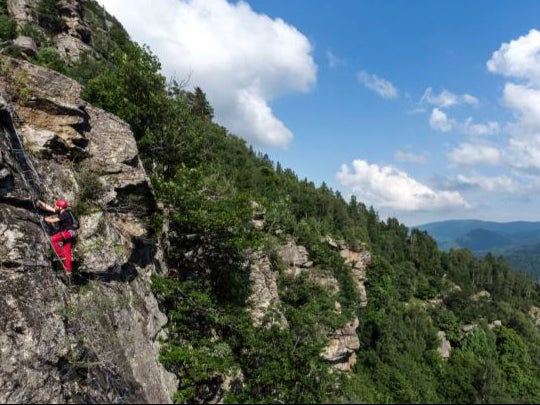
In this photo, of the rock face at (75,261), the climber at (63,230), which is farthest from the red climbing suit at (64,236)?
the rock face at (75,261)

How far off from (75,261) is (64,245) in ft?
2.73

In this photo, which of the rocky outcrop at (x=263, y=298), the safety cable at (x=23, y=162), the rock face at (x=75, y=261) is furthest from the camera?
the rocky outcrop at (x=263, y=298)

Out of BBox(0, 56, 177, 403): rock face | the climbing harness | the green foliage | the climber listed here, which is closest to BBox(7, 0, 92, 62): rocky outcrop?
the green foliage

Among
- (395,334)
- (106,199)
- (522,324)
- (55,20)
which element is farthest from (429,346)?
(55,20)

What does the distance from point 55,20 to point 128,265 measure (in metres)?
67.3

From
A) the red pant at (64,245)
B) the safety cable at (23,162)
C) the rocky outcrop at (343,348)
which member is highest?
the safety cable at (23,162)

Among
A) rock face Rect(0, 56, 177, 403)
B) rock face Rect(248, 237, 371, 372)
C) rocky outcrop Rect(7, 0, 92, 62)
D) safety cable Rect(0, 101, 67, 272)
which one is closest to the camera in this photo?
rock face Rect(0, 56, 177, 403)

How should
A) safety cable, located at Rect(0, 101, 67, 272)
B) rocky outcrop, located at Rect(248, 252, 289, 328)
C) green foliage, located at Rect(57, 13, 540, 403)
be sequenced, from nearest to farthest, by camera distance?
green foliage, located at Rect(57, 13, 540, 403)
safety cable, located at Rect(0, 101, 67, 272)
rocky outcrop, located at Rect(248, 252, 289, 328)

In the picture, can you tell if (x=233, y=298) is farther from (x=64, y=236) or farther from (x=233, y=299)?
(x=64, y=236)

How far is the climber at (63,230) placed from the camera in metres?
11.4

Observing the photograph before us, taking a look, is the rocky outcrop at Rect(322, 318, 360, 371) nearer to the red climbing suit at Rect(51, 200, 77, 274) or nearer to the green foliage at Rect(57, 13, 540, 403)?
the green foliage at Rect(57, 13, 540, 403)

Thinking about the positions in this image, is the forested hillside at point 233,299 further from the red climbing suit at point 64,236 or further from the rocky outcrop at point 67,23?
the red climbing suit at point 64,236

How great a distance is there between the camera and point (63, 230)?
11.6m

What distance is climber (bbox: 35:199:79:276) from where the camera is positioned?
37.3ft
